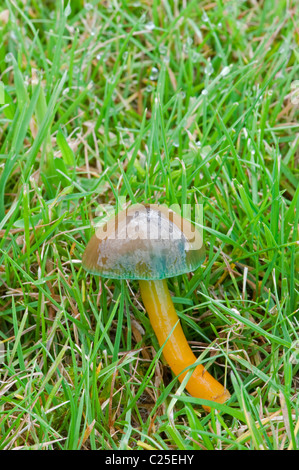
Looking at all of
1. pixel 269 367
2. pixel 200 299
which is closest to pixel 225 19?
pixel 200 299

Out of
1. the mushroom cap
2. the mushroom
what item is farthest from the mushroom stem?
the mushroom cap

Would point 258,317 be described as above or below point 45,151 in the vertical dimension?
below

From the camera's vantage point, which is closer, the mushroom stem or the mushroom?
the mushroom

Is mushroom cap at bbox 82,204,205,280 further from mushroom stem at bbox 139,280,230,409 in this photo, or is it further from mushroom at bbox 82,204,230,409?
mushroom stem at bbox 139,280,230,409

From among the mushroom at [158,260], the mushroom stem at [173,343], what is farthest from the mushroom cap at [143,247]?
the mushroom stem at [173,343]

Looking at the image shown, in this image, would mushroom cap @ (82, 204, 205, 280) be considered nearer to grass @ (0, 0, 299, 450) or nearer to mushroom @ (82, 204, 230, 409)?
mushroom @ (82, 204, 230, 409)

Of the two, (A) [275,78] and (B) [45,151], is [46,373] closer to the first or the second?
(B) [45,151]

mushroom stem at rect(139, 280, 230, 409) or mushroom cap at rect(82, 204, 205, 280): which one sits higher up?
mushroom cap at rect(82, 204, 205, 280)
